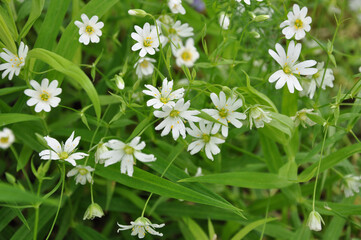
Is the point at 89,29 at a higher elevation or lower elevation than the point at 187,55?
higher

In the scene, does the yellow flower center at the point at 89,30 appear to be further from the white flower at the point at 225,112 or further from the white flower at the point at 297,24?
the white flower at the point at 297,24

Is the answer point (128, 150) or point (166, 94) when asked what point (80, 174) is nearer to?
point (128, 150)

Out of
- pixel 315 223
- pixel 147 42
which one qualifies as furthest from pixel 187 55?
pixel 315 223

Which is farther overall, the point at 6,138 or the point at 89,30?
the point at 89,30

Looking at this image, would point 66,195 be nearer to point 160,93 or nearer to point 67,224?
point 67,224

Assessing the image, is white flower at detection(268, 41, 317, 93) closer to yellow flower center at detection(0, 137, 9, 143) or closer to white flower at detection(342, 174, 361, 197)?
white flower at detection(342, 174, 361, 197)

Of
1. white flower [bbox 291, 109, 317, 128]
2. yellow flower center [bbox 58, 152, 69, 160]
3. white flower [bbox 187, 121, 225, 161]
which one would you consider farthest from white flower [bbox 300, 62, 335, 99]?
yellow flower center [bbox 58, 152, 69, 160]
